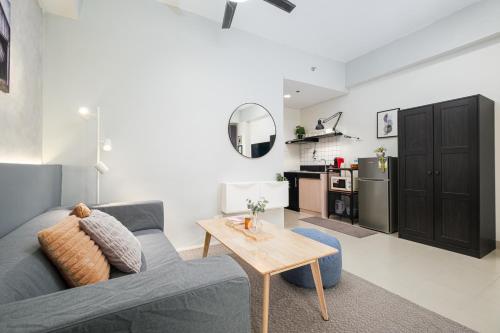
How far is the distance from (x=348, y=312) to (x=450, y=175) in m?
2.33

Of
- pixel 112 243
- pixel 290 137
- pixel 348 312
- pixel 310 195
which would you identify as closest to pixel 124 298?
pixel 112 243

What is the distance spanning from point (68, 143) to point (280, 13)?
9.79ft

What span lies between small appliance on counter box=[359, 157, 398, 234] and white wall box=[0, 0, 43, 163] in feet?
13.7

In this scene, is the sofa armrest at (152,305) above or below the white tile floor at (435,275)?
above

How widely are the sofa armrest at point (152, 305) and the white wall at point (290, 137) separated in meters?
4.93

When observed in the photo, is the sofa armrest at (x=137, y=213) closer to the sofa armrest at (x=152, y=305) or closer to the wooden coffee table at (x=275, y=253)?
the wooden coffee table at (x=275, y=253)

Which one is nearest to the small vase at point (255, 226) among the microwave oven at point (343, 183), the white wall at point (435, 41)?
the microwave oven at point (343, 183)

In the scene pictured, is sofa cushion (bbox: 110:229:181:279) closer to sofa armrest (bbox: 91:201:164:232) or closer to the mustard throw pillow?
sofa armrest (bbox: 91:201:164:232)

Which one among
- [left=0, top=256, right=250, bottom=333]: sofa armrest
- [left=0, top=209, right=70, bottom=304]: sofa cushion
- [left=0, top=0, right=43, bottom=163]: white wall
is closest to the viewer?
[left=0, top=256, right=250, bottom=333]: sofa armrest

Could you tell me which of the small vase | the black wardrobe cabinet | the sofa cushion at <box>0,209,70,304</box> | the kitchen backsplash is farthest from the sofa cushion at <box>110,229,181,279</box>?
the kitchen backsplash

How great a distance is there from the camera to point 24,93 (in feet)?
5.59

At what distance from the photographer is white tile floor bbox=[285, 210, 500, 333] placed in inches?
64.6

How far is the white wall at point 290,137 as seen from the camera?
5695mm

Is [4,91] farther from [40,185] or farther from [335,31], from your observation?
[335,31]
